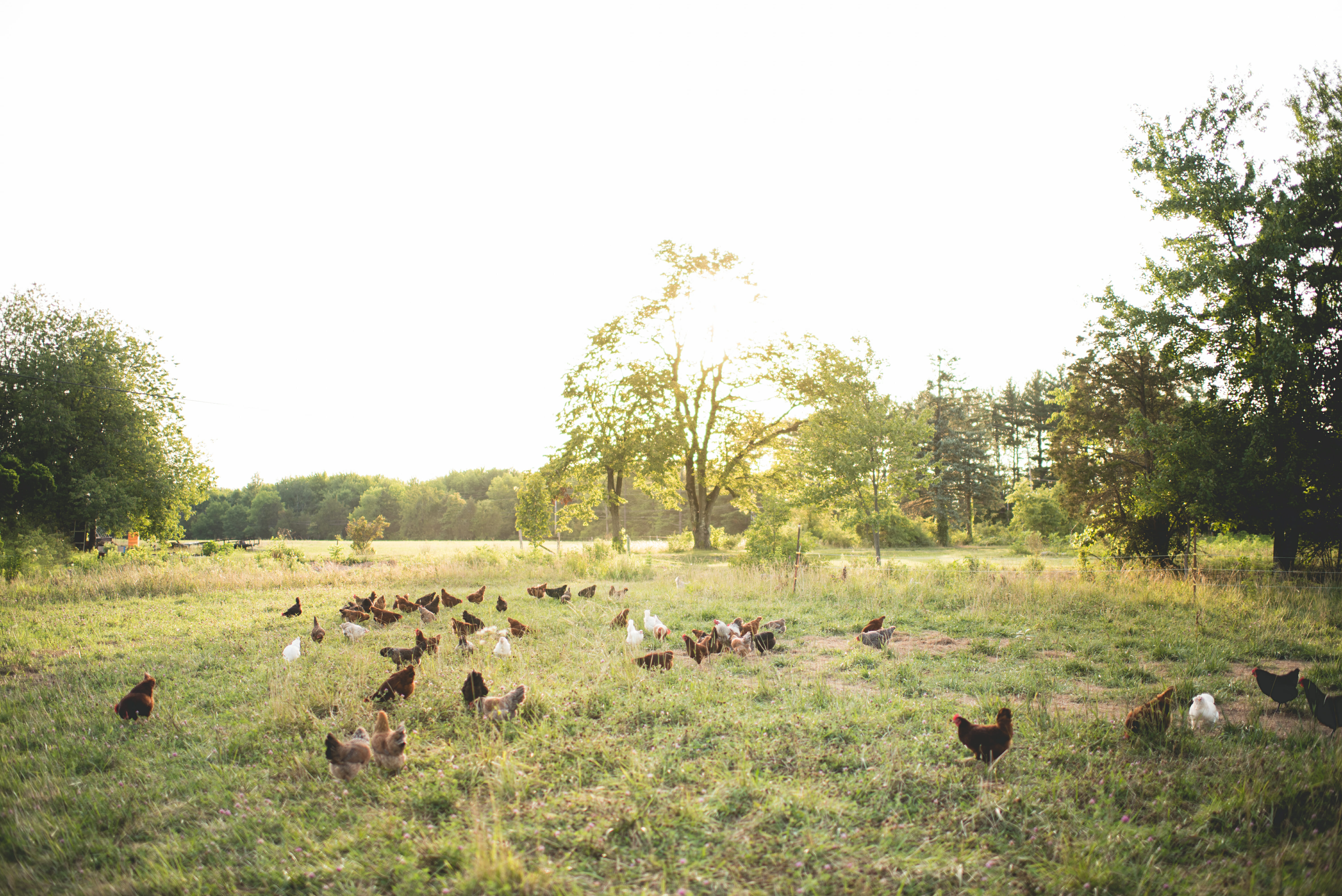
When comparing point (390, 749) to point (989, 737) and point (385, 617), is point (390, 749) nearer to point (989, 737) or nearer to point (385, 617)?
point (989, 737)

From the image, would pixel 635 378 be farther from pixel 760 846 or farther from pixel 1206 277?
pixel 760 846

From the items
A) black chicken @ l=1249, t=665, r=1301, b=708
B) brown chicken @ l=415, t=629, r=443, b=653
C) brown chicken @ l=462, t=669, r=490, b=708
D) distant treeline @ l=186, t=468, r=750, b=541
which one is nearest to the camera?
black chicken @ l=1249, t=665, r=1301, b=708

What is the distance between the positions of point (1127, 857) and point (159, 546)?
3299 cm

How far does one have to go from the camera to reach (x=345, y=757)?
4078mm

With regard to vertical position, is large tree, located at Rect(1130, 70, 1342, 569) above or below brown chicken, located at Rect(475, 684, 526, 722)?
above

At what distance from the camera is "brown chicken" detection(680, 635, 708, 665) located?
686 centimetres

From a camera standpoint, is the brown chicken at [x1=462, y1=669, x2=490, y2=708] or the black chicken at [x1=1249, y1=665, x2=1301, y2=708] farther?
the brown chicken at [x1=462, y1=669, x2=490, y2=708]

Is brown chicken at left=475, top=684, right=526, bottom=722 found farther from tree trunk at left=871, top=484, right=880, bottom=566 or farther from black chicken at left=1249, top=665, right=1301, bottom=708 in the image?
tree trunk at left=871, top=484, right=880, bottom=566

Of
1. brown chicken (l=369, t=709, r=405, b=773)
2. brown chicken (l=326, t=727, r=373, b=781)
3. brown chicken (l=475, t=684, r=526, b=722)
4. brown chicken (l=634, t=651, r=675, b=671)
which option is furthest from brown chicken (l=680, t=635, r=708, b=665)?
brown chicken (l=326, t=727, r=373, b=781)

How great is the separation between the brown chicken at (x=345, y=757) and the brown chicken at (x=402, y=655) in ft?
9.05

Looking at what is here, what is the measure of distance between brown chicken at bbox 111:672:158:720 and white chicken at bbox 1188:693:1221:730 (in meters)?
9.38

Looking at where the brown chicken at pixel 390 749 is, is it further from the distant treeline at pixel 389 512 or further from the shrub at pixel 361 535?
the distant treeline at pixel 389 512

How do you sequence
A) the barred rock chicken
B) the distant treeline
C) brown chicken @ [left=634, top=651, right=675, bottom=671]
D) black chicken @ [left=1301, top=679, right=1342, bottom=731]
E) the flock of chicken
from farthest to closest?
the distant treeline, the barred rock chicken, brown chicken @ [left=634, top=651, right=675, bottom=671], black chicken @ [left=1301, top=679, right=1342, bottom=731], the flock of chicken

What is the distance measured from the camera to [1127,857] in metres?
3.05
